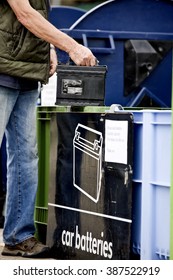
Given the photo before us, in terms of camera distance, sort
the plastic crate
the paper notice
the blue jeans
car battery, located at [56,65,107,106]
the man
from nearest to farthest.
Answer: the plastic crate → the paper notice → the man → car battery, located at [56,65,107,106] → the blue jeans

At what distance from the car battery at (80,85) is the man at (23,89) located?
0.07 meters

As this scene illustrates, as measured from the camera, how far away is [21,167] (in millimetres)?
6051

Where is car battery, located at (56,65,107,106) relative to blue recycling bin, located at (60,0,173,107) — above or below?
below

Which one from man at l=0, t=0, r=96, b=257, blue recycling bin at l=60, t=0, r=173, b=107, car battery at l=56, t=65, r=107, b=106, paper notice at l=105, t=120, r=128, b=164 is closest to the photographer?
paper notice at l=105, t=120, r=128, b=164

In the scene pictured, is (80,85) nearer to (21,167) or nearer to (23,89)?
(23,89)

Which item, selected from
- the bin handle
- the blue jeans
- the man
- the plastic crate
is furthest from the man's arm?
the bin handle

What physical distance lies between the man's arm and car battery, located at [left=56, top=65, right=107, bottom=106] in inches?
5.5

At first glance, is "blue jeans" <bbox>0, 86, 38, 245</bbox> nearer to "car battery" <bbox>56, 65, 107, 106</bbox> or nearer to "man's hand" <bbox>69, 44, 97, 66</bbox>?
"car battery" <bbox>56, 65, 107, 106</bbox>

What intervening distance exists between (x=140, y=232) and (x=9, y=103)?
104cm

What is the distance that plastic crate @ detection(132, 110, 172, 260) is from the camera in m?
5.37

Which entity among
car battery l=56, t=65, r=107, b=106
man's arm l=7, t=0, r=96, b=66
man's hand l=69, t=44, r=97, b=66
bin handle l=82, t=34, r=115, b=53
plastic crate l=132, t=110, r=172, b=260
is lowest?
plastic crate l=132, t=110, r=172, b=260

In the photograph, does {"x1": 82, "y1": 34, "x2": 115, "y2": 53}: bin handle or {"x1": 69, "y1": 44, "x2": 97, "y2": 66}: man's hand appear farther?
{"x1": 82, "y1": 34, "x2": 115, "y2": 53}: bin handle

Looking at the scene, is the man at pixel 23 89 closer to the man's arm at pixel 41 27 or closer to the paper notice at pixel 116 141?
the man's arm at pixel 41 27

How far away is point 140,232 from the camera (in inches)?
218
